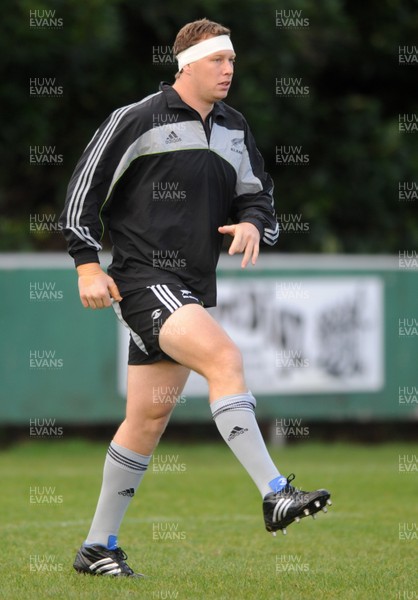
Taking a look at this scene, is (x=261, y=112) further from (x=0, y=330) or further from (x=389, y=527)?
(x=389, y=527)

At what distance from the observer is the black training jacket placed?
18.5 ft

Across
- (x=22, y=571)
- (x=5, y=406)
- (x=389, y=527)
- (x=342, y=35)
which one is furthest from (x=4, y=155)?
(x=22, y=571)

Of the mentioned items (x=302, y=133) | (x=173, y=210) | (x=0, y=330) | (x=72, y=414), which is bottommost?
(x=72, y=414)

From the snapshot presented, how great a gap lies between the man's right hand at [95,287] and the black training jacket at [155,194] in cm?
6

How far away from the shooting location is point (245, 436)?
17.1ft

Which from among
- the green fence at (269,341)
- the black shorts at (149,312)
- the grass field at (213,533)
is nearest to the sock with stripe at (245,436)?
the black shorts at (149,312)

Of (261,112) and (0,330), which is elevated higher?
(261,112)

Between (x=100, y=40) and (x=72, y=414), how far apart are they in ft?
16.6

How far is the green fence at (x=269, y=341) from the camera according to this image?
12898mm

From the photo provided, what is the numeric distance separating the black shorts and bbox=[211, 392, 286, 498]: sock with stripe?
1.60 feet

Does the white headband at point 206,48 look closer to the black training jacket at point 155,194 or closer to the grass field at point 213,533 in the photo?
the black training jacket at point 155,194

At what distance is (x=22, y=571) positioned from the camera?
6105 mm

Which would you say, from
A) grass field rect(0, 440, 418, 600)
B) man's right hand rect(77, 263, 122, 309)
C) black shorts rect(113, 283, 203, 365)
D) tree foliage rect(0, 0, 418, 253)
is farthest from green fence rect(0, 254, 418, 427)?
man's right hand rect(77, 263, 122, 309)

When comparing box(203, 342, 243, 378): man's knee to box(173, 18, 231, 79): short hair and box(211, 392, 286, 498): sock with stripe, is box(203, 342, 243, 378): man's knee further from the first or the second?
box(173, 18, 231, 79): short hair
